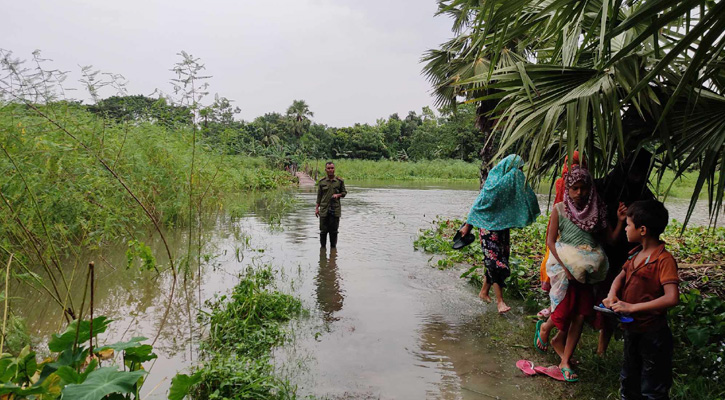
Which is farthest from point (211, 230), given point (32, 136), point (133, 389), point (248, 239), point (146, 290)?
point (133, 389)

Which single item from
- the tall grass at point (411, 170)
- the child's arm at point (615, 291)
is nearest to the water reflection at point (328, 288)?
the child's arm at point (615, 291)

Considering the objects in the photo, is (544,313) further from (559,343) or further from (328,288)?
(328,288)

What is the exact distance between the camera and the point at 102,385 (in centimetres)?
195

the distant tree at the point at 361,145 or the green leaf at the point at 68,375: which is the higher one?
the distant tree at the point at 361,145

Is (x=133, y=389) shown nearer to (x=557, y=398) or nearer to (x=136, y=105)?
(x=557, y=398)

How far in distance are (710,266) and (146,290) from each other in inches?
266

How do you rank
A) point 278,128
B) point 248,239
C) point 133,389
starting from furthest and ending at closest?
point 278,128 → point 248,239 → point 133,389

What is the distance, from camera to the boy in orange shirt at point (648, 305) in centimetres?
256

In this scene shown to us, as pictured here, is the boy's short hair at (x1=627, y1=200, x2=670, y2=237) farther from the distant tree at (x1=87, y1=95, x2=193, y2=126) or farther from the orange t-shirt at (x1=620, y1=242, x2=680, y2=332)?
the distant tree at (x1=87, y1=95, x2=193, y2=126)

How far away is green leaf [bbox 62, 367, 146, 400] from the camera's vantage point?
1.87m

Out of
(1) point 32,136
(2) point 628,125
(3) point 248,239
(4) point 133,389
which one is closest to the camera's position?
(4) point 133,389

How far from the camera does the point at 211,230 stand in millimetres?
10016

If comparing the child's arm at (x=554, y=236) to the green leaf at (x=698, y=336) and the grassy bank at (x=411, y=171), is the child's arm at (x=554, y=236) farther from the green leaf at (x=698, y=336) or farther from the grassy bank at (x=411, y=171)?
the grassy bank at (x=411, y=171)

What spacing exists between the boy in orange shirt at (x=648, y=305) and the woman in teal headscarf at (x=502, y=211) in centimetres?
179
